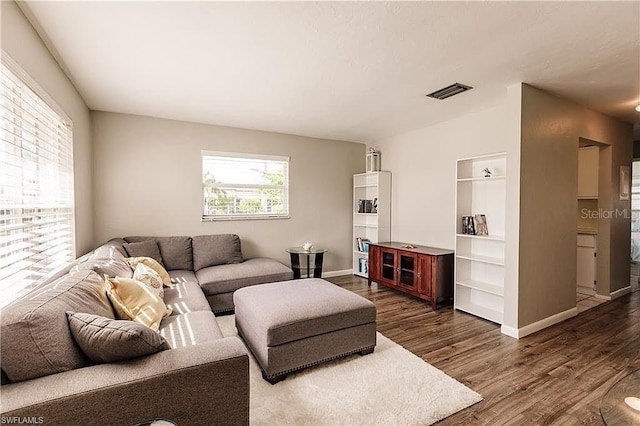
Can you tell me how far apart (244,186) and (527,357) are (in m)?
3.92

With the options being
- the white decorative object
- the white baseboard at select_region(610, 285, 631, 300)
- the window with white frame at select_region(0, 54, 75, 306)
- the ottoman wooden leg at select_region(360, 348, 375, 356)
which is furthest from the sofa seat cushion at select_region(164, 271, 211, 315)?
the white baseboard at select_region(610, 285, 631, 300)

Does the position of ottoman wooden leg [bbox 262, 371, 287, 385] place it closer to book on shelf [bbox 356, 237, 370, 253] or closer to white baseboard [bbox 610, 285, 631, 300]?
book on shelf [bbox 356, 237, 370, 253]

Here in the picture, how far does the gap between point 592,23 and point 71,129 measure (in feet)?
13.7

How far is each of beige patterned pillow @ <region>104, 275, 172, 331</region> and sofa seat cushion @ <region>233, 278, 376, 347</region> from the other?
69 cm

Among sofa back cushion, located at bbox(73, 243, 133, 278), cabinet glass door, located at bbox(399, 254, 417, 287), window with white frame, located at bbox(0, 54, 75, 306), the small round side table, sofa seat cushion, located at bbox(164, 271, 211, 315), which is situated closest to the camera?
window with white frame, located at bbox(0, 54, 75, 306)

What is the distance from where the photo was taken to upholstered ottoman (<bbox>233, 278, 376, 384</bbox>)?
2186 millimetres

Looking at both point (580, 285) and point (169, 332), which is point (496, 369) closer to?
→ point (169, 332)

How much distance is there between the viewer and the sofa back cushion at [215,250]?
3968mm

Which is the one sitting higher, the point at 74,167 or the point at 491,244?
the point at 74,167

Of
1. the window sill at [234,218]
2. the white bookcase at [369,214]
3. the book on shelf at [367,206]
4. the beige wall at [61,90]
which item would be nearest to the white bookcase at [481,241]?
the white bookcase at [369,214]

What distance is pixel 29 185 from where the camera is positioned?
79.7 inches

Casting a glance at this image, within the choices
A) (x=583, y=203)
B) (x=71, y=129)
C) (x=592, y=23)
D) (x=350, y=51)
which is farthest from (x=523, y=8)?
(x=583, y=203)

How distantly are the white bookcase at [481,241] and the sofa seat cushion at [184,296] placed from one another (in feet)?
9.66

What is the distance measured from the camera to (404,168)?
4918mm
